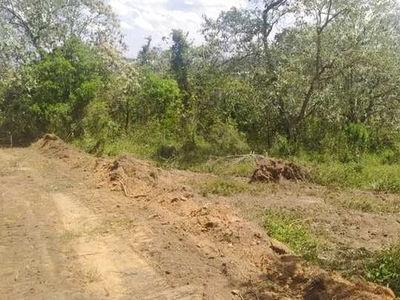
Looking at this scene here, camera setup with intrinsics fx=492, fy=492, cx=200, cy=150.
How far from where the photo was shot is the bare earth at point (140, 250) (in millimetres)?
5477

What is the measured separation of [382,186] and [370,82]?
6.09 meters

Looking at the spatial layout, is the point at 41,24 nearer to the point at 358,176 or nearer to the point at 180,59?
the point at 180,59

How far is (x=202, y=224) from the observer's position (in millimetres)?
7523

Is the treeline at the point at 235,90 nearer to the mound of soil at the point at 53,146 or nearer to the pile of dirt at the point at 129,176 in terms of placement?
the mound of soil at the point at 53,146

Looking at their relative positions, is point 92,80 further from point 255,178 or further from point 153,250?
point 153,250

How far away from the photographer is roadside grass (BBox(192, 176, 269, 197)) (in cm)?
1040

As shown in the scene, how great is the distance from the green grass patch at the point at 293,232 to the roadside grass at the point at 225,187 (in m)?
1.67

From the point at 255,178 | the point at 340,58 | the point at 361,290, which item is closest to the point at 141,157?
the point at 255,178

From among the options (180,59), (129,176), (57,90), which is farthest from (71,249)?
(180,59)

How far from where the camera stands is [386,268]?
5.99 meters

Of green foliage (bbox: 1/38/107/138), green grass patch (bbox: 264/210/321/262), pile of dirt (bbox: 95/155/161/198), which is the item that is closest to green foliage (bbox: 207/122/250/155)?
pile of dirt (bbox: 95/155/161/198)

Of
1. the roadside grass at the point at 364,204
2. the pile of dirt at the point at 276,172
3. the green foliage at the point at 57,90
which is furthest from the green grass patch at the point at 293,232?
the green foliage at the point at 57,90

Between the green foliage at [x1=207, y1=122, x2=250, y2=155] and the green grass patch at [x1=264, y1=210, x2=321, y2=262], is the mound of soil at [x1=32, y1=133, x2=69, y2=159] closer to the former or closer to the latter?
the green foliage at [x1=207, y1=122, x2=250, y2=155]

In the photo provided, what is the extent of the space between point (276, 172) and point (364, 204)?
2.48 meters
